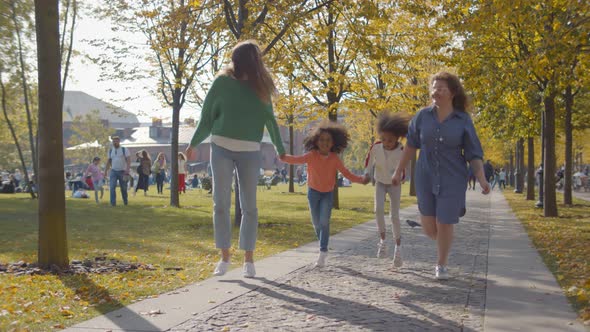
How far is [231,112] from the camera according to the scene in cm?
643

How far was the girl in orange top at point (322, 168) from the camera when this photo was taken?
768cm

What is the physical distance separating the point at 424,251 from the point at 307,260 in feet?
6.80

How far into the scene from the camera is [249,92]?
21.3 feet

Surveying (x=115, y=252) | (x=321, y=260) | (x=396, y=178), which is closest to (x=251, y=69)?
(x=396, y=178)

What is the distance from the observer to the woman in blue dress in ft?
21.0

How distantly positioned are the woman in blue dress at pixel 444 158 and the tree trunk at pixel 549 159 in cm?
1089

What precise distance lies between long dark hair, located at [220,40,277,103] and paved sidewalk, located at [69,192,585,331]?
1.83 metres

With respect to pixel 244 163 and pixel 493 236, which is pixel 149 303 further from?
pixel 493 236

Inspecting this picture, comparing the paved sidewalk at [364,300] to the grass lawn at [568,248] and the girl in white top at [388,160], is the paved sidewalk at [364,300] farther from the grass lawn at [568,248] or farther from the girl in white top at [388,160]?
the girl in white top at [388,160]

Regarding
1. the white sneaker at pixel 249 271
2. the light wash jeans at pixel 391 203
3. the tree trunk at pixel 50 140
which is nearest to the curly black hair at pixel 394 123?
the light wash jeans at pixel 391 203

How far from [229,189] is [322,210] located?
4.84ft

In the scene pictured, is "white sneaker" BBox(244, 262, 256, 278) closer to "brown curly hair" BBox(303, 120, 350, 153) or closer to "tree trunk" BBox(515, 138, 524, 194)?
"brown curly hair" BBox(303, 120, 350, 153)

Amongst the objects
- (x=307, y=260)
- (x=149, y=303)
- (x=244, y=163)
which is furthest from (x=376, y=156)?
(x=149, y=303)

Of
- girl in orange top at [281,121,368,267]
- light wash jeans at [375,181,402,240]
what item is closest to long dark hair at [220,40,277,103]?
girl in orange top at [281,121,368,267]
